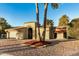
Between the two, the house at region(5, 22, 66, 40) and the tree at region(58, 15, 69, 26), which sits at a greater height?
the tree at region(58, 15, 69, 26)

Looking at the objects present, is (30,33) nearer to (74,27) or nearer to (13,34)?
(13,34)

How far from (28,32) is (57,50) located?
48 centimetres

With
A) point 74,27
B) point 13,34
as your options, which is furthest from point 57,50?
point 13,34

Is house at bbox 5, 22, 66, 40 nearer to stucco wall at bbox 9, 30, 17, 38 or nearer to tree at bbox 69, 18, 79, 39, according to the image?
stucco wall at bbox 9, 30, 17, 38

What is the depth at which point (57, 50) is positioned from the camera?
512cm

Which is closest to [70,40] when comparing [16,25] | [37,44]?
[37,44]

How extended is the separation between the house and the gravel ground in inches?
5.2

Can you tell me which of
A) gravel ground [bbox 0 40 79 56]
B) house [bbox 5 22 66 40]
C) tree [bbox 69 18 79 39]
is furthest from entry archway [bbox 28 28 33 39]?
tree [bbox 69 18 79 39]

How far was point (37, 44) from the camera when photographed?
5.18m

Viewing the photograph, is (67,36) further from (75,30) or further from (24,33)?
(24,33)

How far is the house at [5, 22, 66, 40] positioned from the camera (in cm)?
513

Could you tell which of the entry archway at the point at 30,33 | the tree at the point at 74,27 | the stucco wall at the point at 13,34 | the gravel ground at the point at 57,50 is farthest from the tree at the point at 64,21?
the stucco wall at the point at 13,34

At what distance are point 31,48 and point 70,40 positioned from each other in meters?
0.56

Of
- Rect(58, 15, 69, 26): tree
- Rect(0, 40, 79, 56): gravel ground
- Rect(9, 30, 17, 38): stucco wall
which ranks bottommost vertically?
Rect(0, 40, 79, 56): gravel ground
